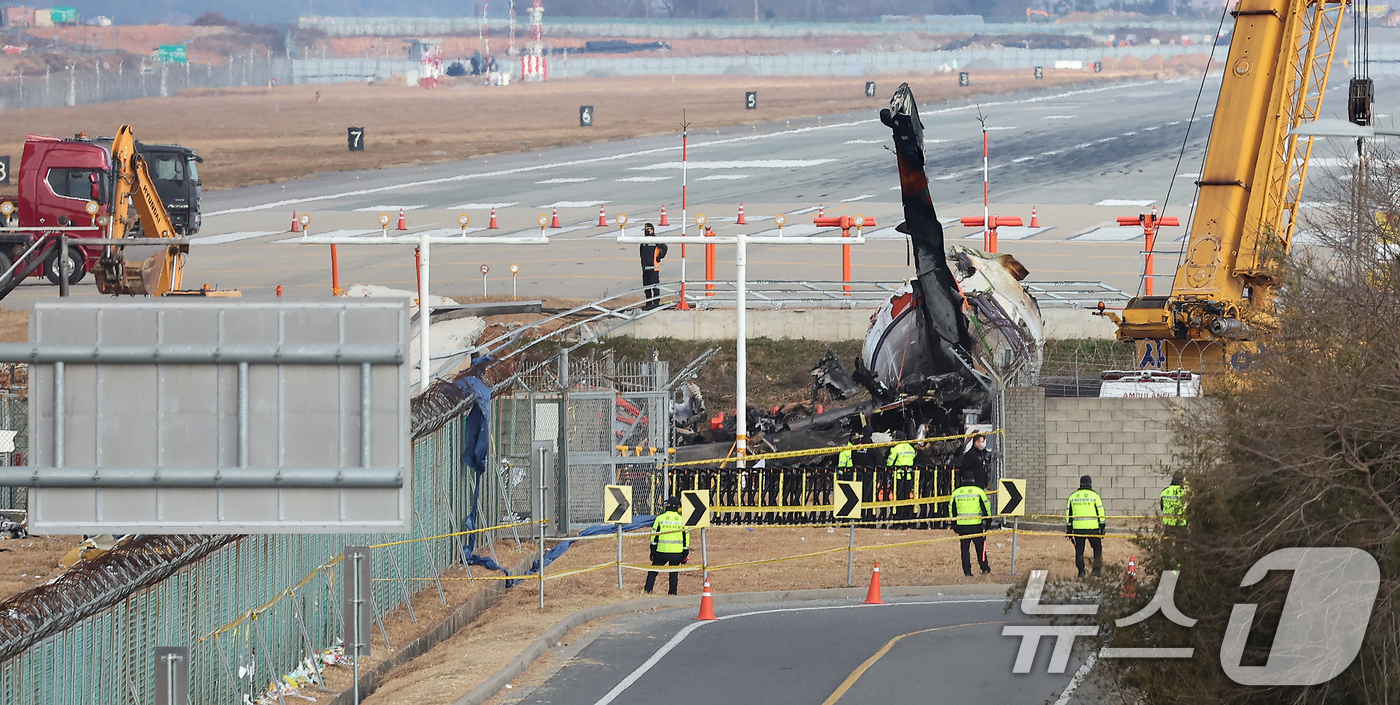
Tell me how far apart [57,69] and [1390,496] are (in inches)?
4635

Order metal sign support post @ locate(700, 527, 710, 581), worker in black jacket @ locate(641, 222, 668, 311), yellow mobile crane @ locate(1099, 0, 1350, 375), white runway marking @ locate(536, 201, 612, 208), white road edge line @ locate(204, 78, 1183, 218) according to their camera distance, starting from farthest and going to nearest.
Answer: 1. white road edge line @ locate(204, 78, 1183, 218)
2. white runway marking @ locate(536, 201, 612, 208)
3. worker in black jacket @ locate(641, 222, 668, 311)
4. yellow mobile crane @ locate(1099, 0, 1350, 375)
5. metal sign support post @ locate(700, 527, 710, 581)

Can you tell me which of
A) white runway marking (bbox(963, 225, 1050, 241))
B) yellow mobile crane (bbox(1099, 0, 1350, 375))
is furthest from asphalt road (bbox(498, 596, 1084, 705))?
white runway marking (bbox(963, 225, 1050, 241))

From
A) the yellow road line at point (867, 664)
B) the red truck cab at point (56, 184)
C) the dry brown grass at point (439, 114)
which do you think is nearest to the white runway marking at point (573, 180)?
the dry brown grass at point (439, 114)

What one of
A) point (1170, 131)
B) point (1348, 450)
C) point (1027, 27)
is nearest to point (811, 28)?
point (1027, 27)

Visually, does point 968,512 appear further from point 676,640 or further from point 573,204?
point 573,204

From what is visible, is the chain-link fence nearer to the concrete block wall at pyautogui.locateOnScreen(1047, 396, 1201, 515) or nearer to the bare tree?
the bare tree

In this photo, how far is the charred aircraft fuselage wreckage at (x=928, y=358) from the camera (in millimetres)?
26578

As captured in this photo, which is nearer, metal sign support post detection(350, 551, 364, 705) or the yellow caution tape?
metal sign support post detection(350, 551, 364, 705)

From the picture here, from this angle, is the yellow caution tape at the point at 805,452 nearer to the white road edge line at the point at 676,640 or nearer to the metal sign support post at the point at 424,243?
the metal sign support post at the point at 424,243

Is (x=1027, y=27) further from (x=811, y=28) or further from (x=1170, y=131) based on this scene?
(x=1170, y=131)

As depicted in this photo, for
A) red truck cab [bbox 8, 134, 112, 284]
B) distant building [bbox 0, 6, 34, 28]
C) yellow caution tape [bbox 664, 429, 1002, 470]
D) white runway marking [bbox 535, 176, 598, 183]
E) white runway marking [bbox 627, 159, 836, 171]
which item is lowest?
yellow caution tape [bbox 664, 429, 1002, 470]

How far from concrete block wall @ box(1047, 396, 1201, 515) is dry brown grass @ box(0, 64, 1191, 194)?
4697 cm

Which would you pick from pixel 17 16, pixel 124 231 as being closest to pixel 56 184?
pixel 124 231

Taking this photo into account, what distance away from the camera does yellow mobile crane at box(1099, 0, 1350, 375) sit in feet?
86.4
